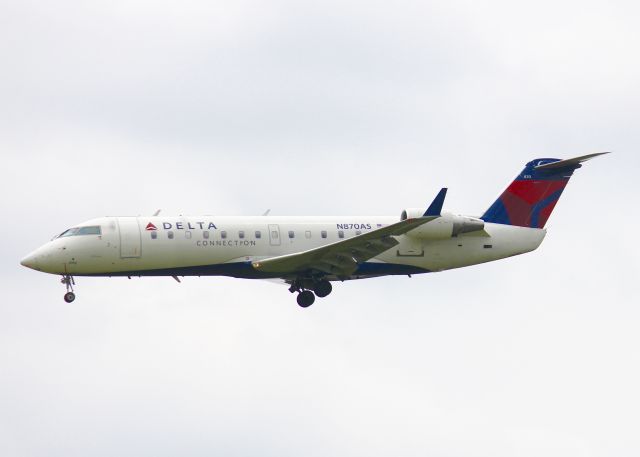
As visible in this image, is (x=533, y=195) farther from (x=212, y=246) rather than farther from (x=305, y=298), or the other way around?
(x=212, y=246)

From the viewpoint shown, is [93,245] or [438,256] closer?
[93,245]

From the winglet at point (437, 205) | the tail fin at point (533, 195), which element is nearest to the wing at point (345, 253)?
the winglet at point (437, 205)

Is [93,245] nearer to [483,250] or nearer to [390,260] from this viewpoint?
[390,260]

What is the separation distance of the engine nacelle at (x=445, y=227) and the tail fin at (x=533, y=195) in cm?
200

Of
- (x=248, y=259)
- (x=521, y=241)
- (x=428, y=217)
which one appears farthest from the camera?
(x=521, y=241)

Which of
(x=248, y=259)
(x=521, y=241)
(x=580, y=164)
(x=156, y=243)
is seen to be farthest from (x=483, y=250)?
(x=156, y=243)

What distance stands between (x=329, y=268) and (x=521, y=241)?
25.1 ft

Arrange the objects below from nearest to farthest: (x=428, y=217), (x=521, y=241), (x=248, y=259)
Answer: (x=428, y=217) → (x=248, y=259) → (x=521, y=241)

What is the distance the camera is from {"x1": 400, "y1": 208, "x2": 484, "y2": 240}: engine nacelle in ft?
158

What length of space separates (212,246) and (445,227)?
26.9 ft

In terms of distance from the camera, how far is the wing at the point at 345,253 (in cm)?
4494

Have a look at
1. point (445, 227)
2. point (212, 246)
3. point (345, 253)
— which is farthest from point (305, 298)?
point (445, 227)

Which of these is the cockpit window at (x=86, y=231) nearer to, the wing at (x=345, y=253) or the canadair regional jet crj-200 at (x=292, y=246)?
the canadair regional jet crj-200 at (x=292, y=246)

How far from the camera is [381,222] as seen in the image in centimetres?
4900
